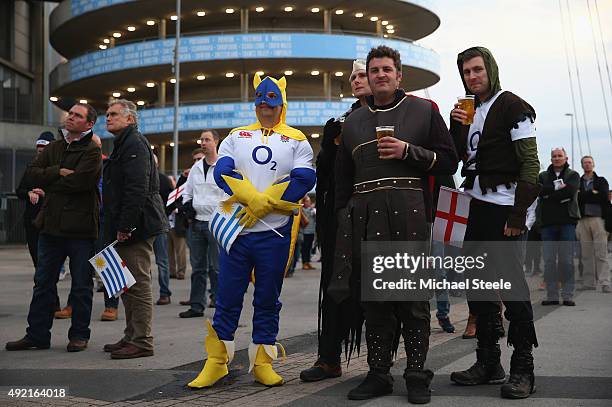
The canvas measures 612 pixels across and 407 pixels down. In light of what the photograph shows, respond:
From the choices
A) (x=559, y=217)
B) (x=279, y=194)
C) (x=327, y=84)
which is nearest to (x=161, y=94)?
(x=327, y=84)

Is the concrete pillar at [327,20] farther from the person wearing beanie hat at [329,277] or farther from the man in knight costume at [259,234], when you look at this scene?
the man in knight costume at [259,234]

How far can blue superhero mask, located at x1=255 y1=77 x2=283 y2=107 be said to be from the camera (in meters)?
5.35

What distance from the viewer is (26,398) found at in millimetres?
4570

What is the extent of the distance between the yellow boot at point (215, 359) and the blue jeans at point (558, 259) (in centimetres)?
645

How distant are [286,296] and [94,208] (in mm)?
5289

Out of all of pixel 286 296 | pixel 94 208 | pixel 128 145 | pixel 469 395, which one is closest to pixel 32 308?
pixel 94 208

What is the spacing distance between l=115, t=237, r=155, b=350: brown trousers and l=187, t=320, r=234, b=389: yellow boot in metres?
1.29

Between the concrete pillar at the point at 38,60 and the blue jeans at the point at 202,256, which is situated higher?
the concrete pillar at the point at 38,60

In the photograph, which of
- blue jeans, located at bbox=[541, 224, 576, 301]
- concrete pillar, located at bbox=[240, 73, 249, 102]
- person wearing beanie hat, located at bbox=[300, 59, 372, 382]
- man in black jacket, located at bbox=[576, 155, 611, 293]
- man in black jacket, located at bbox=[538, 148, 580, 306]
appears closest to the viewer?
person wearing beanie hat, located at bbox=[300, 59, 372, 382]

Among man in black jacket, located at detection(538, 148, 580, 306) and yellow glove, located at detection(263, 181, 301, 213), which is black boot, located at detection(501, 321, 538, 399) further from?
man in black jacket, located at detection(538, 148, 580, 306)

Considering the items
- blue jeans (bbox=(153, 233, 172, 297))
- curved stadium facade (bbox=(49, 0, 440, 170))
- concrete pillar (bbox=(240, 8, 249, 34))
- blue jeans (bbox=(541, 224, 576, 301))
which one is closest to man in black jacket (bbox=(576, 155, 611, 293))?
blue jeans (bbox=(541, 224, 576, 301))

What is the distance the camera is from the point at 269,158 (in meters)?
5.20

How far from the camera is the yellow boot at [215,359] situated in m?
4.98

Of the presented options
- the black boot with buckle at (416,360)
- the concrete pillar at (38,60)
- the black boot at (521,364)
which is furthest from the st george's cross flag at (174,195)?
the concrete pillar at (38,60)
